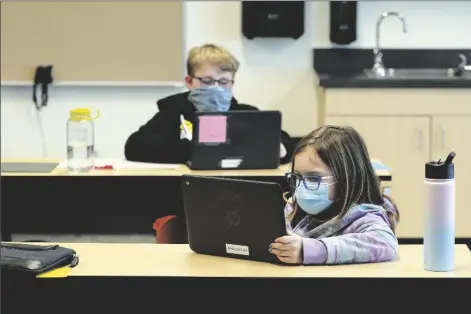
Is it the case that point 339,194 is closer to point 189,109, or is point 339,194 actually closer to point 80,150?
point 189,109

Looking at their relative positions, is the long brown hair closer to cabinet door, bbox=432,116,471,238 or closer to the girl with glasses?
the girl with glasses

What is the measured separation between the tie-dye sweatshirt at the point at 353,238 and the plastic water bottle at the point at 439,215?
13 centimetres

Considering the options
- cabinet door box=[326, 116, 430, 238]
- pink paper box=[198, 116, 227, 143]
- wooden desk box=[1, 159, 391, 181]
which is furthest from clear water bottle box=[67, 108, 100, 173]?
cabinet door box=[326, 116, 430, 238]

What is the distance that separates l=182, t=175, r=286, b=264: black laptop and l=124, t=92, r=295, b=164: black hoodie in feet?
4.45

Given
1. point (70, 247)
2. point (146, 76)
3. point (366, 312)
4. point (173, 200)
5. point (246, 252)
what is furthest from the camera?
point (146, 76)

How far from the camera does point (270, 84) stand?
190 inches

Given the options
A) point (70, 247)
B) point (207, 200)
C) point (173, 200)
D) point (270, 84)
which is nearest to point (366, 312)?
point (207, 200)

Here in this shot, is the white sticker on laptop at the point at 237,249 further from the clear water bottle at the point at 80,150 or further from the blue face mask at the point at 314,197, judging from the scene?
the clear water bottle at the point at 80,150

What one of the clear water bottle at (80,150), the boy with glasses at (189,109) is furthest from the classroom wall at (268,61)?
the boy with glasses at (189,109)

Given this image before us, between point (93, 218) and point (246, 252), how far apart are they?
1432 millimetres

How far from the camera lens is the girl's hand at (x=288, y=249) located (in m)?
1.74

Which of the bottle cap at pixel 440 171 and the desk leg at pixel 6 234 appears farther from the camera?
the desk leg at pixel 6 234

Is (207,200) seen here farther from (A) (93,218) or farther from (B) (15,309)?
(A) (93,218)

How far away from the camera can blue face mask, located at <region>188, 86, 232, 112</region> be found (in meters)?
3.30
